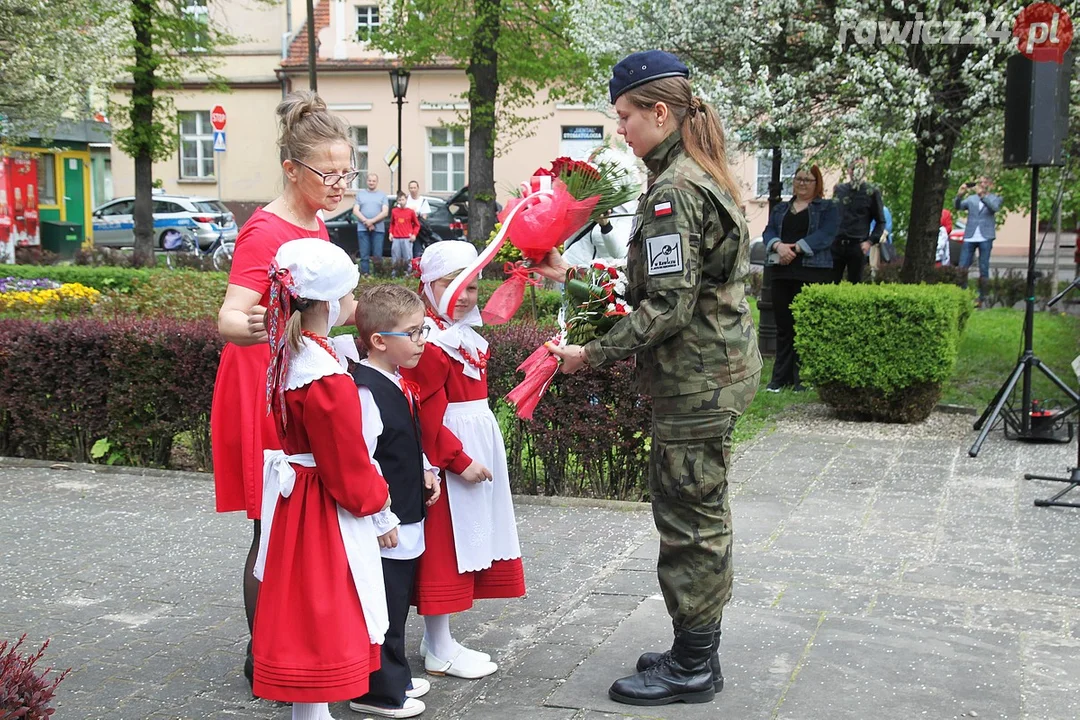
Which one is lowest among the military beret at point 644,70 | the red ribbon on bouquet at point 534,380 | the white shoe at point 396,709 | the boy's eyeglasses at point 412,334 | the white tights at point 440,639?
the white shoe at point 396,709

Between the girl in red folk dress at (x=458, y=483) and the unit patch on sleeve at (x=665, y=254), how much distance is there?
0.77 metres

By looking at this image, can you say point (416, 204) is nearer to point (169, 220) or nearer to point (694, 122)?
point (169, 220)

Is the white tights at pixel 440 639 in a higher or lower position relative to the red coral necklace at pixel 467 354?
lower

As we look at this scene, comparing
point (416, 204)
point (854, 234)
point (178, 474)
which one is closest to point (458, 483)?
point (178, 474)

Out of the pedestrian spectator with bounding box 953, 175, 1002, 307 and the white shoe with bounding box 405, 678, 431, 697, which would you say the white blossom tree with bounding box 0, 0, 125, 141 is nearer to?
the white shoe with bounding box 405, 678, 431, 697

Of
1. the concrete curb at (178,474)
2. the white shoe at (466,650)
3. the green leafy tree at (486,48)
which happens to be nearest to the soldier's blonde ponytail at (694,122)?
the white shoe at (466,650)

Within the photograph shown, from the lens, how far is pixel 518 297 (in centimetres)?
414

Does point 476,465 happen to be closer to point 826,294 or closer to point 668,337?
point 668,337

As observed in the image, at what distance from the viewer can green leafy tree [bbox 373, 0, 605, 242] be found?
18922mm

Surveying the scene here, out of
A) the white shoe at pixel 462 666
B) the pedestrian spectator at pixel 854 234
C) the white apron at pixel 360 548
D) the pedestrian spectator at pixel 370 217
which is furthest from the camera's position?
the pedestrian spectator at pixel 370 217

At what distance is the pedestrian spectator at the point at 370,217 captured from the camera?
827 inches

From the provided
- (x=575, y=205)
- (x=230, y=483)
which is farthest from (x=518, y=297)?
(x=230, y=483)

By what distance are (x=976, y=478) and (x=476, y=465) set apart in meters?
4.39

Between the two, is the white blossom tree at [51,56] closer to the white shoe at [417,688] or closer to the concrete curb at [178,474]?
the concrete curb at [178,474]
